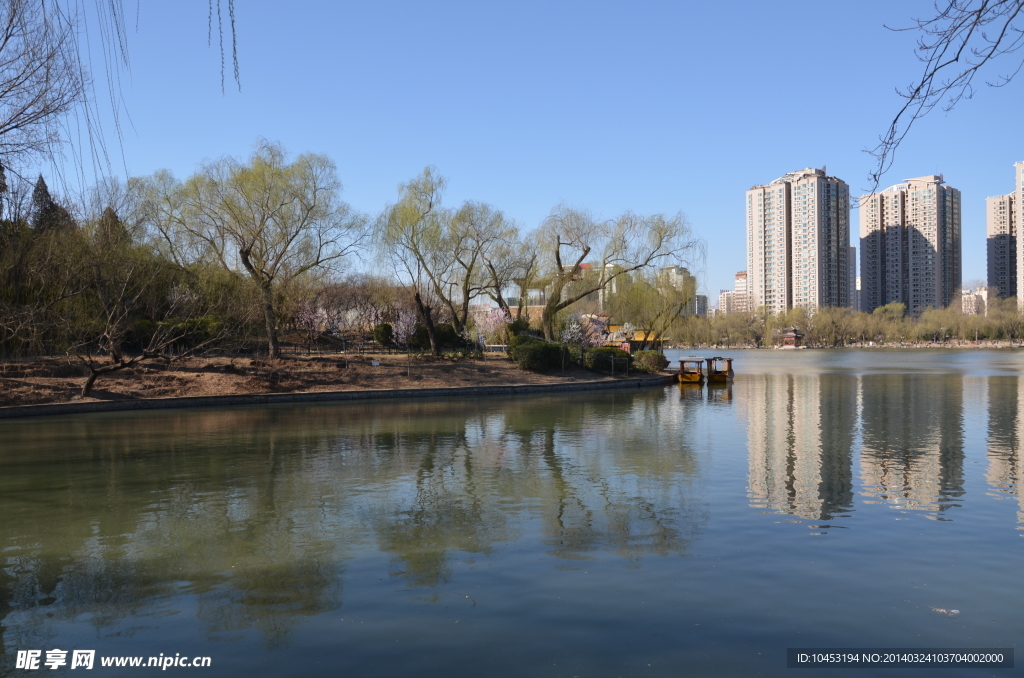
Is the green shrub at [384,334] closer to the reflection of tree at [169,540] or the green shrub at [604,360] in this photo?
the green shrub at [604,360]

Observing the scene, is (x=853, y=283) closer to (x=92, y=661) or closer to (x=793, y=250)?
(x=793, y=250)

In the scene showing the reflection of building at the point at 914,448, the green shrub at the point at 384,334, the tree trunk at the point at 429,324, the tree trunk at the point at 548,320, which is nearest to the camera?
the reflection of building at the point at 914,448

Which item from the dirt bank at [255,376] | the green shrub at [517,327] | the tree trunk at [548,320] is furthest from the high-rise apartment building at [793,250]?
the dirt bank at [255,376]

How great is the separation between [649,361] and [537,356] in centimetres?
984

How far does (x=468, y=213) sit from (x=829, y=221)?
88.1 metres

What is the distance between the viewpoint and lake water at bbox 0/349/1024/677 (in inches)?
215

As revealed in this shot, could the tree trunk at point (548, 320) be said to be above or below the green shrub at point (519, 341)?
above

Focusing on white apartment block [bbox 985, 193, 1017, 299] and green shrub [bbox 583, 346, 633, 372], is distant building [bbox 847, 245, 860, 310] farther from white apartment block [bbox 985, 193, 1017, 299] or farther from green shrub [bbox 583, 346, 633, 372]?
green shrub [bbox 583, 346, 633, 372]

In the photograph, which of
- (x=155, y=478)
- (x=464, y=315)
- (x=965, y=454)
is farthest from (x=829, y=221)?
(x=155, y=478)

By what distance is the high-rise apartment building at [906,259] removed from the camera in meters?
98.5

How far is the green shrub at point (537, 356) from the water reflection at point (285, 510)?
16911 millimetres

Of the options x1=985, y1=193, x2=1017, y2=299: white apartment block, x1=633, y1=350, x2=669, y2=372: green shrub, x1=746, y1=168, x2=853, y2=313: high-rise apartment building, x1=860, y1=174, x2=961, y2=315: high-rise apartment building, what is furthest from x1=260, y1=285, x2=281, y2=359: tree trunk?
x1=985, y1=193, x2=1017, y2=299: white apartment block

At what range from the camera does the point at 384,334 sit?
134 feet

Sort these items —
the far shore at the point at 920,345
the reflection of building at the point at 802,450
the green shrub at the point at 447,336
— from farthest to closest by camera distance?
1. the far shore at the point at 920,345
2. the green shrub at the point at 447,336
3. the reflection of building at the point at 802,450
